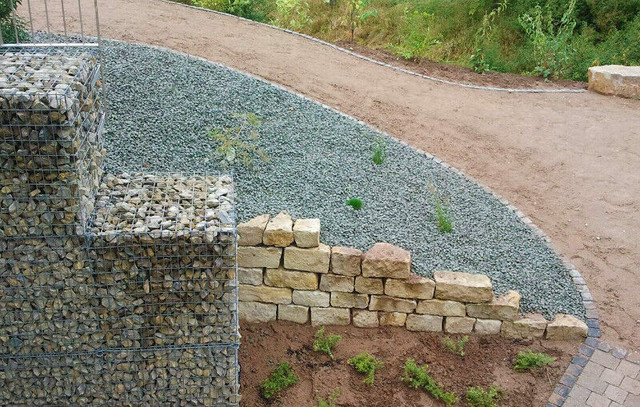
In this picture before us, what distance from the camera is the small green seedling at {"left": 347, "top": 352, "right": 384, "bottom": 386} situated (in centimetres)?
569

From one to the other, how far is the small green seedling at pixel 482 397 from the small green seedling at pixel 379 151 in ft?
9.72

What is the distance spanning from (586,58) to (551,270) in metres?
7.13

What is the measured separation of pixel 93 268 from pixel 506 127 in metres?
7.08

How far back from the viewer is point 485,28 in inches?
519

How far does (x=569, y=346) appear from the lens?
6066 millimetres

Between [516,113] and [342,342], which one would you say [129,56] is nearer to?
[342,342]

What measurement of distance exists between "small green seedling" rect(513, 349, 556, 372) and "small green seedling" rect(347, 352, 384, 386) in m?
1.24

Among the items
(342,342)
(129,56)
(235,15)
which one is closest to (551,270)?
(342,342)

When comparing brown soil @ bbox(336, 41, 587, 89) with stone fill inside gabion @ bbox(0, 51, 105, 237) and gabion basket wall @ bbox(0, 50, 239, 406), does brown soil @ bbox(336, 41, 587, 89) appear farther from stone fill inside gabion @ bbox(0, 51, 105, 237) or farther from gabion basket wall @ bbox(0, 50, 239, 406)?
stone fill inside gabion @ bbox(0, 51, 105, 237)

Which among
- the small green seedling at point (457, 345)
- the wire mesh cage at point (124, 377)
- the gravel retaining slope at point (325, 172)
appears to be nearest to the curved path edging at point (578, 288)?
the gravel retaining slope at point (325, 172)

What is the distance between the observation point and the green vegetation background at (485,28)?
12.3 metres

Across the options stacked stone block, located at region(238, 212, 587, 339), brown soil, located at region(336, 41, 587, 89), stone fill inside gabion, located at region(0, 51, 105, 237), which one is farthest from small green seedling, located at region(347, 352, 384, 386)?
brown soil, located at region(336, 41, 587, 89)

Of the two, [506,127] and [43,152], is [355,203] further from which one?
[506,127]

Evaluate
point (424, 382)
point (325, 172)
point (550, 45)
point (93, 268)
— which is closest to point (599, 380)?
point (424, 382)
